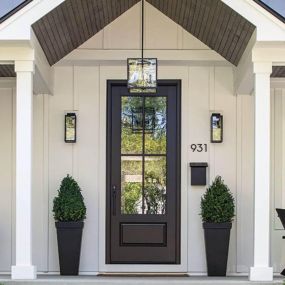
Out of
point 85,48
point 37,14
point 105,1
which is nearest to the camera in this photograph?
point 37,14

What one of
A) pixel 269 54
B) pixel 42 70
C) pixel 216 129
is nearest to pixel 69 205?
pixel 42 70

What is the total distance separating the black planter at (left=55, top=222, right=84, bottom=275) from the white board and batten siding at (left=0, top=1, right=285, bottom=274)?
325mm

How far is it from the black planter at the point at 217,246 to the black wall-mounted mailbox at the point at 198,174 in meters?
0.56

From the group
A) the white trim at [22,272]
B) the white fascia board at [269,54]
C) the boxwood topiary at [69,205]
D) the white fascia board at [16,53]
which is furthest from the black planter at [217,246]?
the white fascia board at [16,53]

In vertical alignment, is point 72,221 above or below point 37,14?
below

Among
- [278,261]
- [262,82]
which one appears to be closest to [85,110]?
[262,82]

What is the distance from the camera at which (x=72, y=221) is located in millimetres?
6977

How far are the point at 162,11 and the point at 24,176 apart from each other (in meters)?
2.51

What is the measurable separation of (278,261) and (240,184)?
964 mm

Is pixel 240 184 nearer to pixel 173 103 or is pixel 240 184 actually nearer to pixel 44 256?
pixel 173 103

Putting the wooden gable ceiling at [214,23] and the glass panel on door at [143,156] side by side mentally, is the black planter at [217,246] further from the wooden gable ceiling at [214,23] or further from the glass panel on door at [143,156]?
the wooden gable ceiling at [214,23]

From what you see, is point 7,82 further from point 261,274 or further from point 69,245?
point 261,274

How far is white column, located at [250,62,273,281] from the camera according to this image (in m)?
6.02

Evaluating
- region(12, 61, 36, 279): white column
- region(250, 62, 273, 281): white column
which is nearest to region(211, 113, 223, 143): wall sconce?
region(250, 62, 273, 281): white column
